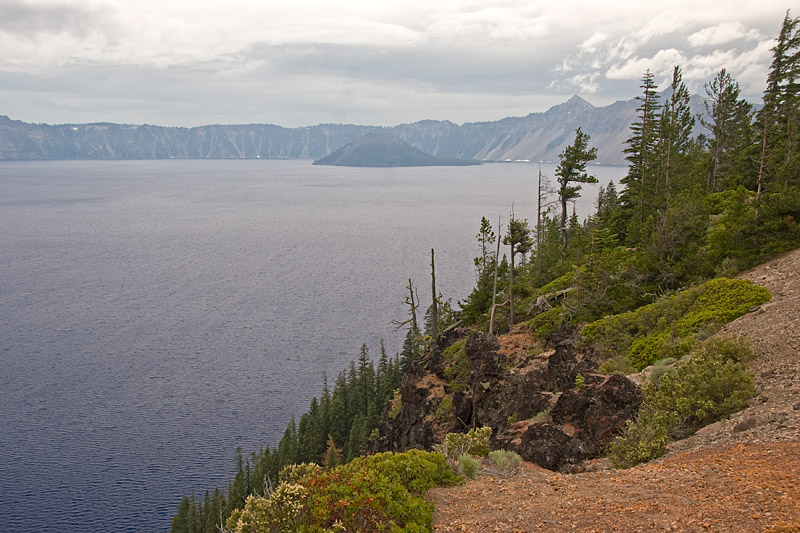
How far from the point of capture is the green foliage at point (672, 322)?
20656 mm

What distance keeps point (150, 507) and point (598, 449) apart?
45947 millimetres

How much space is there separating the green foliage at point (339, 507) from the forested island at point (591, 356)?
0.11 ft

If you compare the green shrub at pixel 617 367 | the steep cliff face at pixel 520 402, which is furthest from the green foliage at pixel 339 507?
the green shrub at pixel 617 367

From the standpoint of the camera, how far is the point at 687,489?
10641mm

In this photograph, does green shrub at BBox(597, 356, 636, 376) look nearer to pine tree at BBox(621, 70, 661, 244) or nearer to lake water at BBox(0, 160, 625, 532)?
pine tree at BBox(621, 70, 661, 244)

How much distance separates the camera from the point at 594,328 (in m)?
24.8

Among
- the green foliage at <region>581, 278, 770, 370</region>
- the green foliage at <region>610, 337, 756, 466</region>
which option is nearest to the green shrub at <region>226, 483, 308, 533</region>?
the green foliage at <region>610, 337, 756, 466</region>

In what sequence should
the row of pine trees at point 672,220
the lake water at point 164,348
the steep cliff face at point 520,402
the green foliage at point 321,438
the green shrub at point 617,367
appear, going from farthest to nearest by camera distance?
the lake water at point 164,348
the green foliage at point 321,438
the row of pine trees at point 672,220
the green shrub at point 617,367
the steep cliff face at point 520,402

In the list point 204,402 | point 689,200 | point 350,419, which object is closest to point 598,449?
point 689,200

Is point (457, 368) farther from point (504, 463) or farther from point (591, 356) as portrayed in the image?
point (504, 463)

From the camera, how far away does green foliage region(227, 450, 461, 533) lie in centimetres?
1021

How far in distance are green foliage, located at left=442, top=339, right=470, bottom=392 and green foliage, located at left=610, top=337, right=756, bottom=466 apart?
14.5m

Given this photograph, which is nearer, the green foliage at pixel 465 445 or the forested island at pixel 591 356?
the forested island at pixel 591 356

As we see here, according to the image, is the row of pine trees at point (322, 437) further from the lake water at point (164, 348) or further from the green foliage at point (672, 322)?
the green foliage at point (672, 322)
